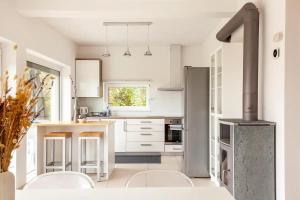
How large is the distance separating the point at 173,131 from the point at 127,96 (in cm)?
147

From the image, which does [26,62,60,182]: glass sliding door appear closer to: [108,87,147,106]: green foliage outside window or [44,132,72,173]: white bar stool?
[44,132,72,173]: white bar stool

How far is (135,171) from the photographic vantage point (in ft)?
17.9

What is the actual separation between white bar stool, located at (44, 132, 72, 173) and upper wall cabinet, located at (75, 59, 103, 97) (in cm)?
216

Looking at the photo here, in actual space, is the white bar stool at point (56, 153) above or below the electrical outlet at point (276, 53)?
below

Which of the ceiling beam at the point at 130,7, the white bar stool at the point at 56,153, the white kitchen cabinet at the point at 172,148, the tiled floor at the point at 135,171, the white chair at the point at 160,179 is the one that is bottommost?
the tiled floor at the point at 135,171

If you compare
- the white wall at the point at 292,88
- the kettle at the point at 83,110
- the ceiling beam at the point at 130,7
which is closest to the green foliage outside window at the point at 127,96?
the kettle at the point at 83,110

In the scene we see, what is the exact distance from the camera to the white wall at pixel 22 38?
3.80 meters

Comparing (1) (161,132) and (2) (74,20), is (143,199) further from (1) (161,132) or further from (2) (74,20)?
(1) (161,132)

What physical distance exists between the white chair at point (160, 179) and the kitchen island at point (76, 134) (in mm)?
2860

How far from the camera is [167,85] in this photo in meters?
7.40

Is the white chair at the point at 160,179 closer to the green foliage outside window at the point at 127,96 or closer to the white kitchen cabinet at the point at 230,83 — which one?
the white kitchen cabinet at the point at 230,83

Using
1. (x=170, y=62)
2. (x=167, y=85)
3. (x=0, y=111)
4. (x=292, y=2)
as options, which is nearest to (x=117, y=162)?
(x=167, y=85)

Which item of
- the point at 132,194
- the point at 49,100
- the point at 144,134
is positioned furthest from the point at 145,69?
the point at 132,194

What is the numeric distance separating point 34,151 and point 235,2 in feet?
12.7
